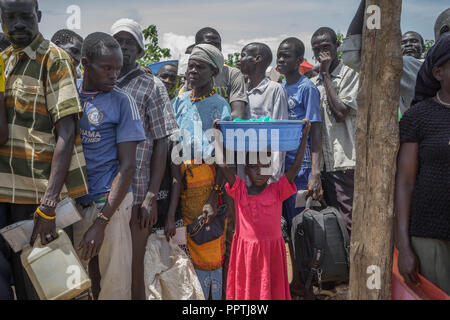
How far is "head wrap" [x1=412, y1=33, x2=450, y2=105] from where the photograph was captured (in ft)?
7.44

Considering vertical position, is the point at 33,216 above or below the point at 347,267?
A: above

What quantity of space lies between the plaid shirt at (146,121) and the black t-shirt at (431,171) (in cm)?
161

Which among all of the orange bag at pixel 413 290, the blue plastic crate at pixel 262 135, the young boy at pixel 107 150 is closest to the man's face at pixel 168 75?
the blue plastic crate at pixel 262 135

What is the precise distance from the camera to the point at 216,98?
11.2ft

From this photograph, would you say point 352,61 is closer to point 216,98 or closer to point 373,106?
point 373,106

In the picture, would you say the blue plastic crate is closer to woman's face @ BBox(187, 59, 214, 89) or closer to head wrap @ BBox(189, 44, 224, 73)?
woman's face @ BBox(187, 59, 214, 89)

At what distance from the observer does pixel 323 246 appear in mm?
3428

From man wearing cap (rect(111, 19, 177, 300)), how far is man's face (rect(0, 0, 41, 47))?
2.32ft

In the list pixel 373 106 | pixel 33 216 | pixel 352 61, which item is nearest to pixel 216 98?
pixel 352 61

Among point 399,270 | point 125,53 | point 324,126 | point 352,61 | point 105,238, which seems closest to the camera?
point 399,270

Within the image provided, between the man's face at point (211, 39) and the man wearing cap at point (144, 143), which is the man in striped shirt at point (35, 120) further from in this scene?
the man's face at point (211, 39)

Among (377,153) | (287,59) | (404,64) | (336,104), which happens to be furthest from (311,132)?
(377,153)

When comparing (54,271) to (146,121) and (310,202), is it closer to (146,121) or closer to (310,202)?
(146,121)

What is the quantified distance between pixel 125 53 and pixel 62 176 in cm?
116
